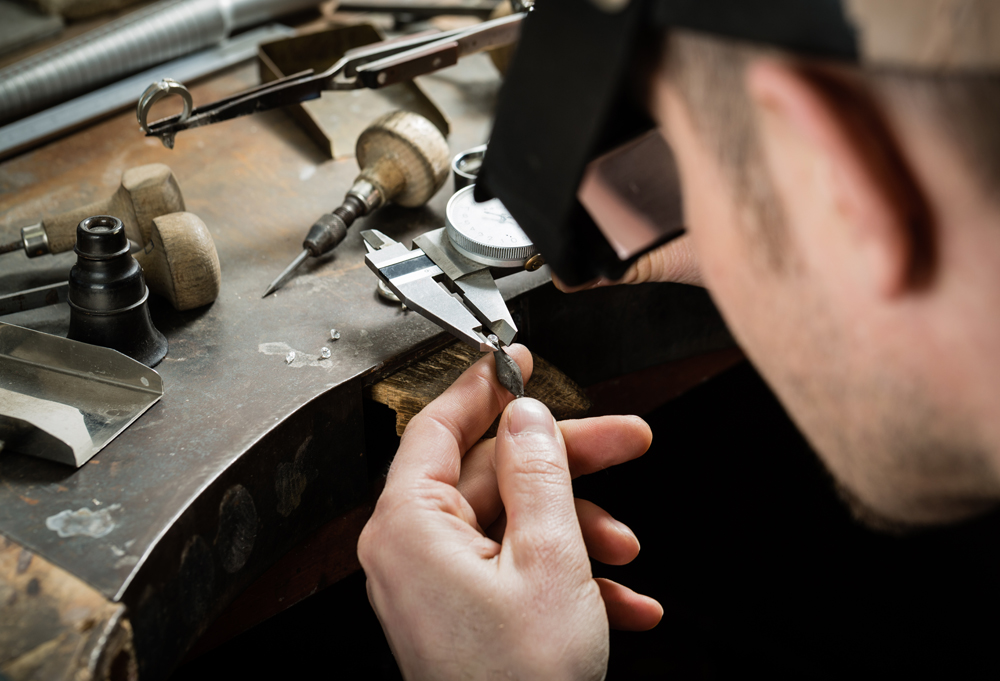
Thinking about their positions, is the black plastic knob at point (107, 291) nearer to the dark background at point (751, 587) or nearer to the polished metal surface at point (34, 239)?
the polished metal surface at point (34, 239)

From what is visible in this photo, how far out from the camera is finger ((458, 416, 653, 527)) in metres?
0.87

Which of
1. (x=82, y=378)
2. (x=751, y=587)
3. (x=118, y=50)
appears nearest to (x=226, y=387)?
(x=82, y=378)

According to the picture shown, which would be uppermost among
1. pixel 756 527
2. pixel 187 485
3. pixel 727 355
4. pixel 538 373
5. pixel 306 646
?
pixel 187 485

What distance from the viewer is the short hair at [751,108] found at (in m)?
0.37

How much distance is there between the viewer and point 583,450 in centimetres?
90

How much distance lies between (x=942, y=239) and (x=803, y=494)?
151 cm

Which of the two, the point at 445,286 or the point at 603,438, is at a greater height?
the point at 445,286

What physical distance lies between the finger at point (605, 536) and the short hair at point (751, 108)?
47 cm

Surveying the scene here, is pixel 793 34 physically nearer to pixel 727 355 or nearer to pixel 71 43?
pixel 727 355

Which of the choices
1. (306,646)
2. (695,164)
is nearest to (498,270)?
(695,164)

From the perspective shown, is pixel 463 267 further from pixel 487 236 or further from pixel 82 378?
pixel 82 378

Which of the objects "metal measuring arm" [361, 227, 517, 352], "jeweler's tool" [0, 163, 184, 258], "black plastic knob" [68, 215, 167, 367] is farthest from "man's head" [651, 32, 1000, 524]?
"jeweler's tool" [0, 163, 184, 258]

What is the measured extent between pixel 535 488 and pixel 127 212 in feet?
2.32

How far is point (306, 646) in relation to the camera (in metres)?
1.40
